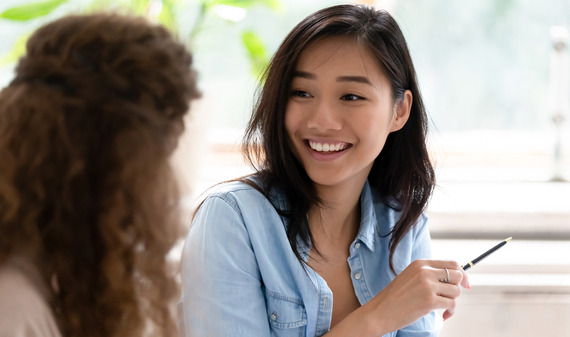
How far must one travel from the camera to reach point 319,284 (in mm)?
1294

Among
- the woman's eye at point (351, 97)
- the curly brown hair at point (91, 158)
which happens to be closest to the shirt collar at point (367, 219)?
the woman's eye at point (351, 97)

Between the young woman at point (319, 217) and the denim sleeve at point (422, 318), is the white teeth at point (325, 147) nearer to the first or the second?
the young woman at point (319, 217)

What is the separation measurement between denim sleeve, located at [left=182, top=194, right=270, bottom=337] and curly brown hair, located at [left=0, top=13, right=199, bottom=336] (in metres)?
0.40

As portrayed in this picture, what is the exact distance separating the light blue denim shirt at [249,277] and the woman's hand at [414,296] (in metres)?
0.11

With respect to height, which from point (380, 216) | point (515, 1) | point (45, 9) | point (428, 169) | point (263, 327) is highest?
point (515, 1)

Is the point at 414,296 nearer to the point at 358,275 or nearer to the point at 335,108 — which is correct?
the point at 358,275

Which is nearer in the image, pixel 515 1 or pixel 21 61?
pixel 21 61

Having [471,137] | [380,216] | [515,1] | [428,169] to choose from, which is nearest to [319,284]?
[380,216]

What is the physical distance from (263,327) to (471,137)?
1343 mm

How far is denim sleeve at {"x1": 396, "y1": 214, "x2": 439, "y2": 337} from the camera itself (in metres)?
1.42

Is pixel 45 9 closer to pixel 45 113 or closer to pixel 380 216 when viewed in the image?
pixel 380 216

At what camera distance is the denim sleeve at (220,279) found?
3.87ft

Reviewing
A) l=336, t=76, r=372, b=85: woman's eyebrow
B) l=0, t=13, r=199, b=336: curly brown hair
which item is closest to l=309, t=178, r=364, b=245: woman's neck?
l=336, t=76, r=372, b=85: woman's eyebrow

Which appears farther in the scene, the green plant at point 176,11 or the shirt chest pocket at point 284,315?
the green plant at point 176,11
